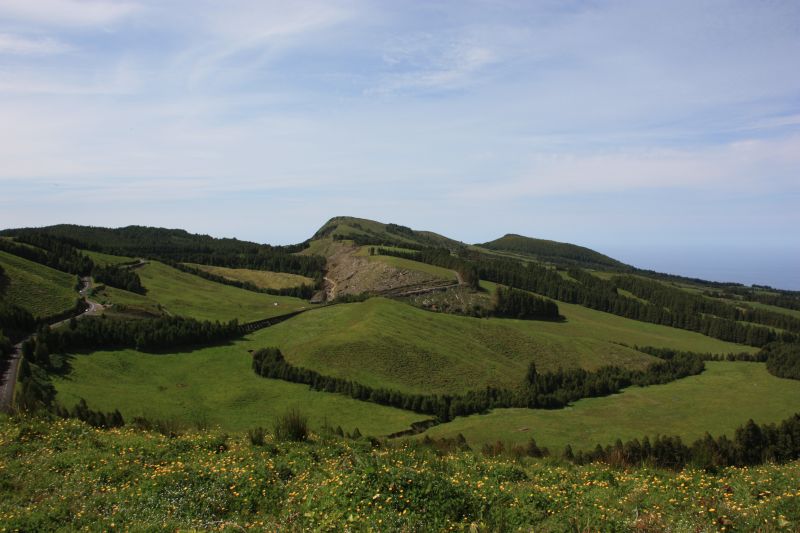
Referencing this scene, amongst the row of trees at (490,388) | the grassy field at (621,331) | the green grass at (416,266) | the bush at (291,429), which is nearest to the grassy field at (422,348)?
the row of trees at (490,388)

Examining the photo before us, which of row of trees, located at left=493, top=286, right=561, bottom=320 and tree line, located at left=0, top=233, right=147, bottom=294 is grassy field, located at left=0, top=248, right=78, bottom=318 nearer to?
tree line, located at left=0, top=233, right=147, bottom=294

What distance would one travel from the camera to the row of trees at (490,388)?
253 feet

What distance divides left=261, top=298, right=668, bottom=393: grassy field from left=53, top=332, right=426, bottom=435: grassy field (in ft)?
33.5

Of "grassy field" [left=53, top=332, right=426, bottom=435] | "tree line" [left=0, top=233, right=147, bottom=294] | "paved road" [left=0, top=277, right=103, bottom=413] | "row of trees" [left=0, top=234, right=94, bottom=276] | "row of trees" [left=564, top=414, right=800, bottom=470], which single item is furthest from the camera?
"tree line" [left=0, top=233, right=147, bottom=294]

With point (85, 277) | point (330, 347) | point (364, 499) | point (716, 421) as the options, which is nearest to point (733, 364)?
point (716, 421)

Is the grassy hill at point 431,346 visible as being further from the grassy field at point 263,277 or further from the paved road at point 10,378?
the grassy field at point 263,277

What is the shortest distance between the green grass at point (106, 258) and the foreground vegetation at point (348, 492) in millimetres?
152672

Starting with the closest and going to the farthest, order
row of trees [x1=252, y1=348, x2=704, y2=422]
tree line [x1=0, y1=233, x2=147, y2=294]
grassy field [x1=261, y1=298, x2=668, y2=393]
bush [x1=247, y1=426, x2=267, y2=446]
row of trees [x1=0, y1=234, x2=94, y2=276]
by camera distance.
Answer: bush [x1=247, y1=426, x2=267, y2=446], row of trees [x1=252, y1=348, x2=704, y2=422], grassy field [x1=261, y1=298, x2=668, y2=393], row of trees [x1=0, y1=234, x2=94, y2=276], tree line [x1=0, y1=233, x2=147, y2=294]

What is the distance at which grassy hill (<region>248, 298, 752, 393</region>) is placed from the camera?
87.6 meters

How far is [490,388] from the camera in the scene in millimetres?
88750

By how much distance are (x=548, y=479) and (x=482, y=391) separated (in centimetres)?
7213

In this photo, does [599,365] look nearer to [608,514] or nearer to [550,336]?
[550,336]

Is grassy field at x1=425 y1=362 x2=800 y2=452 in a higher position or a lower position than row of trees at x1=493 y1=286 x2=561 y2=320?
lower

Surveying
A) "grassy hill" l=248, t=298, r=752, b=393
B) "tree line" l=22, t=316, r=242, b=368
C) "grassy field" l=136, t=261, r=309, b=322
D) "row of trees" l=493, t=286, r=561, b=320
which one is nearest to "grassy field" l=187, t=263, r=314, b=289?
"grassy field" l=136, t=261, r=309, b=322
